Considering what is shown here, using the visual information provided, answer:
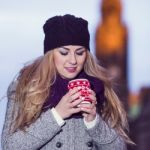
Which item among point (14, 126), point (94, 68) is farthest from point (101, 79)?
point (14, 126)

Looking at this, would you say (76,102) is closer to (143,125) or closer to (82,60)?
(82,60)

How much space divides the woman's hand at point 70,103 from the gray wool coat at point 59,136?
0.05m

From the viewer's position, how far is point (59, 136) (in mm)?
2186

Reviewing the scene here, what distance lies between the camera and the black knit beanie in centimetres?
226

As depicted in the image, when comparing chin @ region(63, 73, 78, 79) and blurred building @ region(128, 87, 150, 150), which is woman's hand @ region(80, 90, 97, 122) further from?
blurred building @ region(128, 87, 150, 150)

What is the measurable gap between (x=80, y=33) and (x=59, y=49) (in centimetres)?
12

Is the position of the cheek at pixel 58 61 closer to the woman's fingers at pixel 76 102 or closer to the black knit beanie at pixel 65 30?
the black knit beanie at pixel 65 30

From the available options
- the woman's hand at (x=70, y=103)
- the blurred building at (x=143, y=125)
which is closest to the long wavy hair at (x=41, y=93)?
the woman's hand at (x=70, y=103)

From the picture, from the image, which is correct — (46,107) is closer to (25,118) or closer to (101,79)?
(25,118)

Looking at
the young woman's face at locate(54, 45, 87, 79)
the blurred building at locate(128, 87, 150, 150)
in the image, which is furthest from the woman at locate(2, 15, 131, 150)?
the blurred building at locate(128, 87, 150, 150)

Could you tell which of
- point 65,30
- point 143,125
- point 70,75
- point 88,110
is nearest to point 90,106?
point 88,110

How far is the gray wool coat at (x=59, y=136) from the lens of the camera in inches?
82.7

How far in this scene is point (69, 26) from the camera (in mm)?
2305

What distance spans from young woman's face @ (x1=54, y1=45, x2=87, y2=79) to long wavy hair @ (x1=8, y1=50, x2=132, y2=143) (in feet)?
0.10
